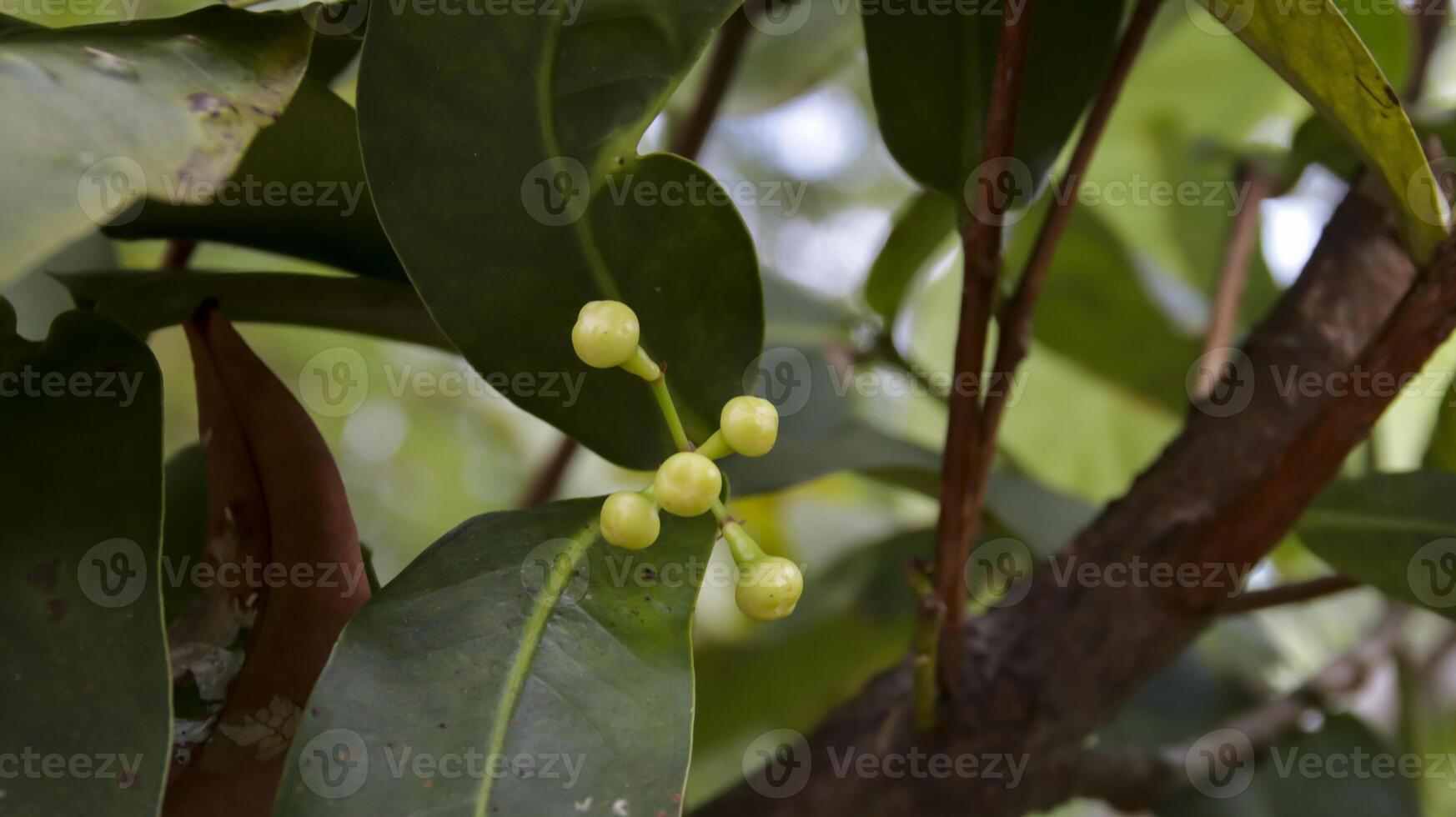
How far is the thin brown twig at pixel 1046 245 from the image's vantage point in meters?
0.54

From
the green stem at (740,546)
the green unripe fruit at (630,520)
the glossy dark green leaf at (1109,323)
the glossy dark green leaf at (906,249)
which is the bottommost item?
the glossy dark green leaf at (1109,323)

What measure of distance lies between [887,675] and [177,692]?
383 mm

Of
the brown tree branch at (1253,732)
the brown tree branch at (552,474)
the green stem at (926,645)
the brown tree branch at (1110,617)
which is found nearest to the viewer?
the green stem at (926,645)

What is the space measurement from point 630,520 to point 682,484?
0.07 feet

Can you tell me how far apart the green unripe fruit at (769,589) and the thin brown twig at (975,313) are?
0.45 ft

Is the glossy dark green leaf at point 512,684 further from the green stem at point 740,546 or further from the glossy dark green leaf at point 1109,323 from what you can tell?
the glossy dark green leaf at point 1109,323

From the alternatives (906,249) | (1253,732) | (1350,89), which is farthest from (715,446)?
(1253,732)

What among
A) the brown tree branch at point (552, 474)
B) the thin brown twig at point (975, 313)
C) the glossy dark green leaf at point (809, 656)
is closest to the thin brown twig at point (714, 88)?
the brown tree branch at point (552, 474)

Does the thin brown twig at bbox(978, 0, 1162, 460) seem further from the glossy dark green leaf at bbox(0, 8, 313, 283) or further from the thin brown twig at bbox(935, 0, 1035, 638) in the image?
the glossy dark green leaf at bbox(0, 8, 313, 283)

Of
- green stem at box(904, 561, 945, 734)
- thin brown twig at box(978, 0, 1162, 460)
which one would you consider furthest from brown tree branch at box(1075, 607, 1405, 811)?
thin brown twig at box(978, 0, 1162, 460)

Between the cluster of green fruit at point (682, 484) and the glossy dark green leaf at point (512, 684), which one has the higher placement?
the cluster of green fruit at point (682, 484)

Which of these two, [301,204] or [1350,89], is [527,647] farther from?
[1350,89]

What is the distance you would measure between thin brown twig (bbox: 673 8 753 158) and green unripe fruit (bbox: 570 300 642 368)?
56 cm

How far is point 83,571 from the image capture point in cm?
40
